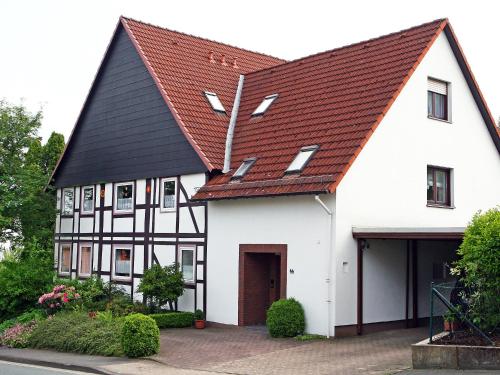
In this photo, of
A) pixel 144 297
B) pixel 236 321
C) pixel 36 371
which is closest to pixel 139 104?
pixel 144 297

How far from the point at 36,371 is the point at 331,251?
7.56 meters

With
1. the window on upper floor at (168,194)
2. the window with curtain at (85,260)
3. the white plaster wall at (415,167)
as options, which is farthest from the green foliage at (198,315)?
the window with curtain at (85,260)

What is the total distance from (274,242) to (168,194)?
5119mm

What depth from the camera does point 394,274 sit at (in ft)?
65.2

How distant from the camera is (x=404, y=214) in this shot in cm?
2031

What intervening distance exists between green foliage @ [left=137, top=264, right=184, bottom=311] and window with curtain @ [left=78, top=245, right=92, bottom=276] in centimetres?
566

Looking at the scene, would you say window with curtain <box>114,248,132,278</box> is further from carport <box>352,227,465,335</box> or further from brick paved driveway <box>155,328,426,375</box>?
carport <box>352,227,465,335</box>

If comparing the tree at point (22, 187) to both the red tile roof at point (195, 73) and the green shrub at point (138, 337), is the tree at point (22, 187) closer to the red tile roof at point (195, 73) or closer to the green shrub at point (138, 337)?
the red tile roof at point (195, 73)

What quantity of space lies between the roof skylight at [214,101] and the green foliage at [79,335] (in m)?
8.54

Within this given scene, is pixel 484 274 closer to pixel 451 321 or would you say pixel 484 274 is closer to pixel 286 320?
pixel 451 321

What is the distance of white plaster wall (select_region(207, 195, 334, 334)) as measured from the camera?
60.5ft

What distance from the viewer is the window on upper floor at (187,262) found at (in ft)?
72.9

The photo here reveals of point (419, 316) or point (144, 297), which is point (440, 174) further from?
point (144, 297)

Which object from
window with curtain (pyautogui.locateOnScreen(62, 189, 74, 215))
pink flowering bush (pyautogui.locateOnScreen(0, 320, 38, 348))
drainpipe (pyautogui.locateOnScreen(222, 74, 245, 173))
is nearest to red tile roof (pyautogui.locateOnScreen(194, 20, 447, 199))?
drainpipe (pyautogui.locateOnScreen(222, 74, 245, 173))
